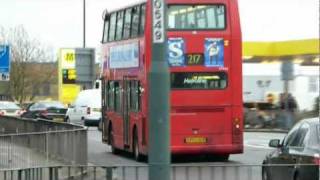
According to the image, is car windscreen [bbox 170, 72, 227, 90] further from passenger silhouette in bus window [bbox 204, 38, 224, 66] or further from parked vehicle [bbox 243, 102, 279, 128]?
parked vehicle [bbox 243, 102, 279, 128]

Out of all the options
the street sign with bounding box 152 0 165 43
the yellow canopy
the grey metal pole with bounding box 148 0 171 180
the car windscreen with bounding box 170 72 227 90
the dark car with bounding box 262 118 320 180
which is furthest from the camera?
the yellow canopy

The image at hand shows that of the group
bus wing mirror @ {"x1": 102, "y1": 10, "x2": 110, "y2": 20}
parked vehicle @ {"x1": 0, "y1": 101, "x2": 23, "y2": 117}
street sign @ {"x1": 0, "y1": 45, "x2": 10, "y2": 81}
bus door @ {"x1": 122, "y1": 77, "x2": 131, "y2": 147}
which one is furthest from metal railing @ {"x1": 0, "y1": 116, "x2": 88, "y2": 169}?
parked vehicle @ {"x1": 0, "y1": 101, "x2": 23, "y2": 117}

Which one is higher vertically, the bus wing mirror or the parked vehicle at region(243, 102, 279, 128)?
the bus wing mirror

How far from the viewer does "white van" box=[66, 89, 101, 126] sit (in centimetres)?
4541

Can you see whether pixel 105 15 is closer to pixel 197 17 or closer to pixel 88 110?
pixel 197 17

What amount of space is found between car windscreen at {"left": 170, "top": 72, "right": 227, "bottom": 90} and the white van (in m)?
23.6

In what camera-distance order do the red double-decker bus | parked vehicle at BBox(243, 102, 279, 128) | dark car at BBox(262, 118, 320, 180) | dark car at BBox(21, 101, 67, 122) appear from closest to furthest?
1. dark car at BBox(262, 118, 320, 180)
2. the red double-decker bus
3. parked vehicle at BBox(243, 102, 279, 128)
4. dark car at BBox(21, 101, 67, 122)

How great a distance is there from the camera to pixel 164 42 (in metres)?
8.27

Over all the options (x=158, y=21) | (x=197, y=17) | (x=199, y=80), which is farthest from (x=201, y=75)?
(x=158, y=21)

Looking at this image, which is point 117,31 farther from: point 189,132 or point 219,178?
point 219,178

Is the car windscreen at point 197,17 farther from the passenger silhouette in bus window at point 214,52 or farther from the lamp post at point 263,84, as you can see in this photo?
the lamp post at point 263,84

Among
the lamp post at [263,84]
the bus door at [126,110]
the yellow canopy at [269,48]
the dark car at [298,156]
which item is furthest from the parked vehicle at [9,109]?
the dark car at [298,156]

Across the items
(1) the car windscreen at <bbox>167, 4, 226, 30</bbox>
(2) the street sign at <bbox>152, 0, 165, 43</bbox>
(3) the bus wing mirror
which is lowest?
(2) the street sign at <bbox>152, 0, 165, 43</bbox>

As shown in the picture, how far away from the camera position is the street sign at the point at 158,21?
8266 millimetres
